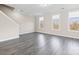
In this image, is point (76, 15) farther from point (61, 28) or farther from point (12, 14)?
point (12, 14)

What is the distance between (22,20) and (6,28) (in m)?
3.99

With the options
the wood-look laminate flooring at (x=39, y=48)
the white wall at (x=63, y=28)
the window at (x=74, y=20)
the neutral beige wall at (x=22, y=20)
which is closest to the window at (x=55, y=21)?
the white wall at (x=63, y=28)

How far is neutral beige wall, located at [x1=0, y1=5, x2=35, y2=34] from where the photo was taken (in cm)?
788

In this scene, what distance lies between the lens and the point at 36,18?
11.8 metres

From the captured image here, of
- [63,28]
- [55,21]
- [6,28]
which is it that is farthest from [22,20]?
[63,28]

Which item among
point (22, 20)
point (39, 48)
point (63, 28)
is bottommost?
point (39, 48)

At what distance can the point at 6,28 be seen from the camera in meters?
5.83

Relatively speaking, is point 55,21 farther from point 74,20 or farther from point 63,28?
point 74,20

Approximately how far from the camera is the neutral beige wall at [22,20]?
788 cm

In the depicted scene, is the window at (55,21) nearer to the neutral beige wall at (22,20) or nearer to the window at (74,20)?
the window at (74,20)

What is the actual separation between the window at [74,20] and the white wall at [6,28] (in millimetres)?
4632

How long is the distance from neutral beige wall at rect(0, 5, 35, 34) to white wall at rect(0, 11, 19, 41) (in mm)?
1796
